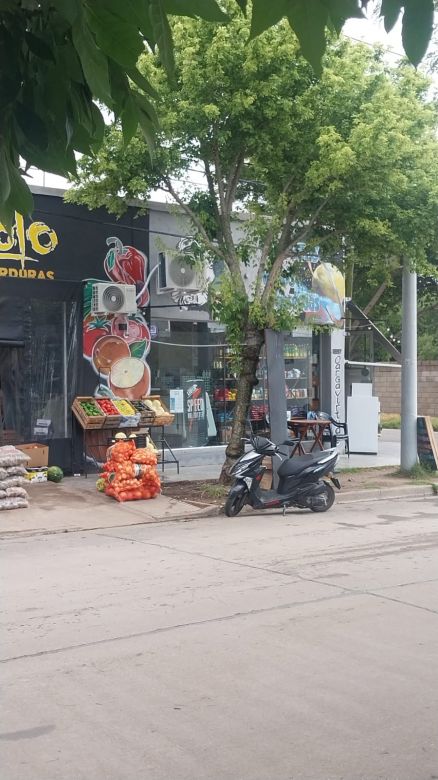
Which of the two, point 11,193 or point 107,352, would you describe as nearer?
point 11,193

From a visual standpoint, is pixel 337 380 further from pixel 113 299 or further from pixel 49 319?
pixel 49 319

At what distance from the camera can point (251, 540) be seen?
403 inches

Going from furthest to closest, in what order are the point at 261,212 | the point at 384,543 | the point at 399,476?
the point at 399,476 → the point at 261,212 → the point at 384,543

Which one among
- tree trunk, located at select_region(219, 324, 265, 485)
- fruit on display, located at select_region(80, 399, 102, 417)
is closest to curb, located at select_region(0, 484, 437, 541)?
tree trunk, located at select_region(219, 324, 265, 485)

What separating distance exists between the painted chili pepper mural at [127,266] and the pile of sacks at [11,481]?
5048mm

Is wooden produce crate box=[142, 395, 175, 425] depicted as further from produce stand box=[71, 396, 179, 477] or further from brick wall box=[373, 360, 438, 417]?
brick wall box=[373, 360, 438, 417]

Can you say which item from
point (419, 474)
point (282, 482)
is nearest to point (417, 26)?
point (282, 482)

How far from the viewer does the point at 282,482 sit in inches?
488

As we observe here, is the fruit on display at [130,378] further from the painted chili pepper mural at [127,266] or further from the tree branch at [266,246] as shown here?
the tree branch at [266,246]

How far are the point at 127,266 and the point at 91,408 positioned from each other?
3.01m

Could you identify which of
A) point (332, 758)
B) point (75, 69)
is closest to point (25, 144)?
point (75, 69)

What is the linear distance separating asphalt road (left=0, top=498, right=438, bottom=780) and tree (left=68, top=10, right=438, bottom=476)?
5.97m

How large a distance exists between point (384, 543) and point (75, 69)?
323 inches

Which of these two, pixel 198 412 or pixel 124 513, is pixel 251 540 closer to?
pixel 124 513
